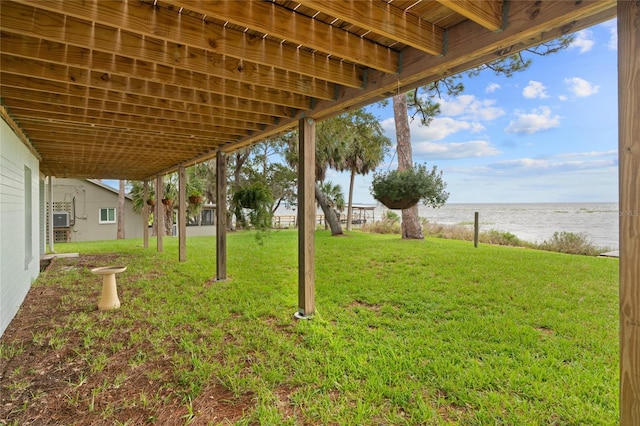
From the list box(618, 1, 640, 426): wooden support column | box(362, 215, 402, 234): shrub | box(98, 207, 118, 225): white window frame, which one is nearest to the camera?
box(618, 1, 640, 426): wooden support column

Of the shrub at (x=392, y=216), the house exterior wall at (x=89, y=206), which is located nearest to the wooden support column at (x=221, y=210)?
the shrub at (x=392, y=216)

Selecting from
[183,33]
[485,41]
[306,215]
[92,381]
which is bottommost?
[92,381]

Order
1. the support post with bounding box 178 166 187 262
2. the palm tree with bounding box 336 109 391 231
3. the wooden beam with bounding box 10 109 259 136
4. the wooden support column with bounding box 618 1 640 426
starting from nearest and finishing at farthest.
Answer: the wooden support column with bounding box 618 1 640 426 < the wooden beam with bounding box 10 109 259 136 < the support post with bounding box 178 166 187 262 < the palm tree with bounding box 336 109 391 231

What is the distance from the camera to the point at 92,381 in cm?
232

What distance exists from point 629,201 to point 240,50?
216 cm

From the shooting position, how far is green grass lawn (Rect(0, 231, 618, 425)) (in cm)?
198

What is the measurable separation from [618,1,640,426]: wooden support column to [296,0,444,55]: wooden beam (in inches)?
33.6

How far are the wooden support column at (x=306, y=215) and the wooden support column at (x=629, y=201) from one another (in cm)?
244

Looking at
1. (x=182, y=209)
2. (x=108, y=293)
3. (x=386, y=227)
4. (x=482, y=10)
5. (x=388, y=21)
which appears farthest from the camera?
(x=386, y=227)

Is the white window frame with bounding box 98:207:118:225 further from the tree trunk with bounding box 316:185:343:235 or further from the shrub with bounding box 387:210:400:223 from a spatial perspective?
the shrub with bounding box 387:210:400:223

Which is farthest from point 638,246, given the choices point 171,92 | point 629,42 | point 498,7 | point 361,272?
point 361,272

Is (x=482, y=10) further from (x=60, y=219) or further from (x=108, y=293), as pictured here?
(x=60, y=219)

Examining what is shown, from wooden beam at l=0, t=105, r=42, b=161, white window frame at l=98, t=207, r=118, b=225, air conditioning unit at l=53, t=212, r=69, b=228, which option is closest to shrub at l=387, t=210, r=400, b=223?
wooden beam at l=0, t=105, r=42, b=161

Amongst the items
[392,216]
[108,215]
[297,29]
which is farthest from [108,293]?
[108,215]
